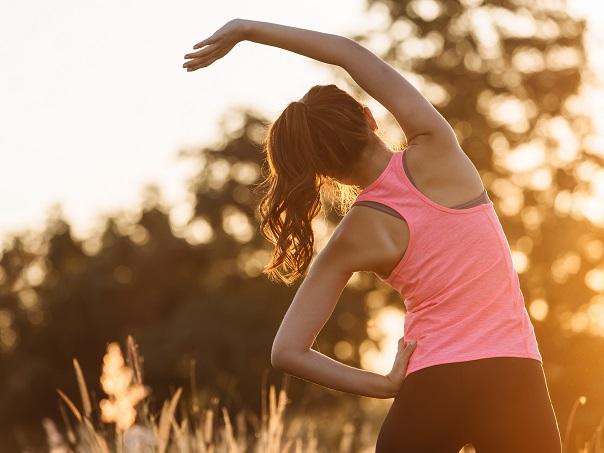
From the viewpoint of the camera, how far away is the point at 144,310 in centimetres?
4003

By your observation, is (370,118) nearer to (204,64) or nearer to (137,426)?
(204,64)

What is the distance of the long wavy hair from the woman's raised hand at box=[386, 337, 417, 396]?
39 centimetres

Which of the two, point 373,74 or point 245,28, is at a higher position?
point 245,28

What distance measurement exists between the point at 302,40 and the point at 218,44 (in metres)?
0.27

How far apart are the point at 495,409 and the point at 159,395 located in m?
35.3

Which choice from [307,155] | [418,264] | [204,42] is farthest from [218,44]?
[418,264]

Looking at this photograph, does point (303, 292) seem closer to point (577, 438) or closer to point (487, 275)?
point (487, 275)

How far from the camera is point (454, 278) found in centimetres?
294

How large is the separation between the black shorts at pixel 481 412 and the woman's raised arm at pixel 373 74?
0.57 metres

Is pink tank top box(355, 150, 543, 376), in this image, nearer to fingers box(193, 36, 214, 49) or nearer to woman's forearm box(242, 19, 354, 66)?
woman's forearm box(242, 19, 354, 66)

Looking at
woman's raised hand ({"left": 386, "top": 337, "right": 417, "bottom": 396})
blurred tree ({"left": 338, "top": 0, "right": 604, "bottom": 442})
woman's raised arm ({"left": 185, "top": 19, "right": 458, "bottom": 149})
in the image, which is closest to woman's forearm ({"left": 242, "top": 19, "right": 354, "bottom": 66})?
woman's raised arm ({"left": 185, "top": 19, "right": 458, "bottom": 149})

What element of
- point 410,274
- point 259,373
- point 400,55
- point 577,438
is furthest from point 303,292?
point 259,373

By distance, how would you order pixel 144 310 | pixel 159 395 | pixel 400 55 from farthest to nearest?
pixel 144 310 < pixel 159 395 < pixel 400 55

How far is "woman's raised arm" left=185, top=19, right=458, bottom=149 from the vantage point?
117 inches
